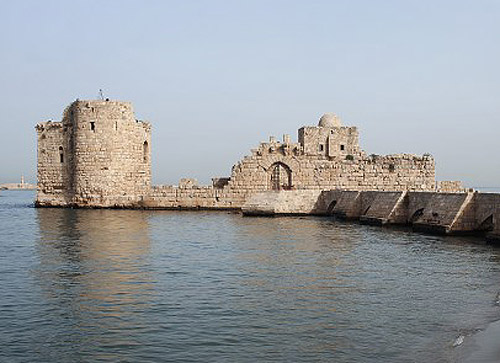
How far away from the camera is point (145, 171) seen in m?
31.0

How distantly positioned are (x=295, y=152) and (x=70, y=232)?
1448 centimetres

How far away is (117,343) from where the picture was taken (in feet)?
21.9

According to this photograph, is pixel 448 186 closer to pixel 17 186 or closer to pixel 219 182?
pixel 219 182

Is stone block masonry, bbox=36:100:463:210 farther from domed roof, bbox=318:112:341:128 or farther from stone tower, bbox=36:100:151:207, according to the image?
domed roof, bbox=318:112:341:128

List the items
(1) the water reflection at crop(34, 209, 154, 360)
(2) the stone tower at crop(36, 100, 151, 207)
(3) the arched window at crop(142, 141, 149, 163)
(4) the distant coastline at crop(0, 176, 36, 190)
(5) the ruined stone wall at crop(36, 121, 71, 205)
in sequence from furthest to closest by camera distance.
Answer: (4) the distant coastline at crop(0, 176, 36, 190) < (3) the arched window at crop(142, 141, 149, 163) < (5) the ruined stone wall at crop(36, 121, 71, 205) < (2) the stone tower at crop(36, 100, 151, 207) < (1) the water reflection at crop(34, 209, 154, 360)

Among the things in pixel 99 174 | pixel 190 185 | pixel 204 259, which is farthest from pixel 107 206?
pixel 204 259

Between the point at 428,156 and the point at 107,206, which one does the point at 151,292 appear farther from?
the point at 428,156

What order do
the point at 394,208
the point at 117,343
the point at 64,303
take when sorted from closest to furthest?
1. the point at 117,343
2. the point at 64,303
3. the point at 394,208

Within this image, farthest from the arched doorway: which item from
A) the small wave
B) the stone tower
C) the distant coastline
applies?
the distant coastline

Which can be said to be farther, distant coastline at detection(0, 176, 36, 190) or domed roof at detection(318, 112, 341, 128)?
distant coastline at detection(0, 176, 36, 190)

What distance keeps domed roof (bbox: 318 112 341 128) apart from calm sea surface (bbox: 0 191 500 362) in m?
20.4

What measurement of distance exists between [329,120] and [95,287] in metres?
28.8

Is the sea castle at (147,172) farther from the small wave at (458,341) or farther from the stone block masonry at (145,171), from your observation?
the small wave at (458,341)

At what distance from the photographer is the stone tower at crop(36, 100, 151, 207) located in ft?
95.2
